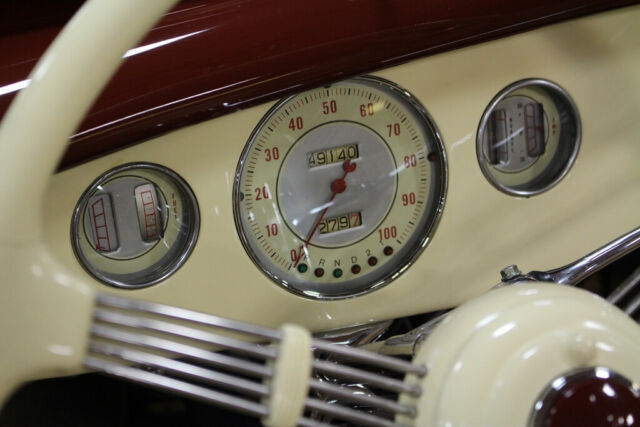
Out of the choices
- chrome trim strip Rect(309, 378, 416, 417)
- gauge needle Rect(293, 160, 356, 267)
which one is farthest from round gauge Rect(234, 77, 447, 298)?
chrome trim strip Rect(309, 378, 416, 417)

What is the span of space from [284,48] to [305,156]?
183mm

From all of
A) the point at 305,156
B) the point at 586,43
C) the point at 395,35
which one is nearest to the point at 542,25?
the point at 586,43

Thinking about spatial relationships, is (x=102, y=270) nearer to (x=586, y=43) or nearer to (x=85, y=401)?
(x=85, y=401)

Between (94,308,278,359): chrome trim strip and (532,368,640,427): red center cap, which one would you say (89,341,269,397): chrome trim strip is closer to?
(94,308,278,359): chrome trim strip

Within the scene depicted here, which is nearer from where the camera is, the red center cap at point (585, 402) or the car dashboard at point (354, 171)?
the red center cap at point (585, 402)

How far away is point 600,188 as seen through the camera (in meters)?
1.21

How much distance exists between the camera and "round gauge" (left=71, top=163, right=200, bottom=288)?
982 millimetres

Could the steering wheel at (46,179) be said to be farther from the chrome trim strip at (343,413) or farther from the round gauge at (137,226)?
the round gauge at (137,226)

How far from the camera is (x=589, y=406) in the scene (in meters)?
0.73

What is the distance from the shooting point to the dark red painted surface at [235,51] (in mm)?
894

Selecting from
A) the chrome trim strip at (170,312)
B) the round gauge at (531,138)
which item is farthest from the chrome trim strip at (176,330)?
the round gauge at (531,138)

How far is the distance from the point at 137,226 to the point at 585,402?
569 millimetres

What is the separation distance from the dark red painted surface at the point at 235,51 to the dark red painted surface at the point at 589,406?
47cm

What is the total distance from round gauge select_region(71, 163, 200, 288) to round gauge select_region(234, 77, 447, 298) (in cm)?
8
